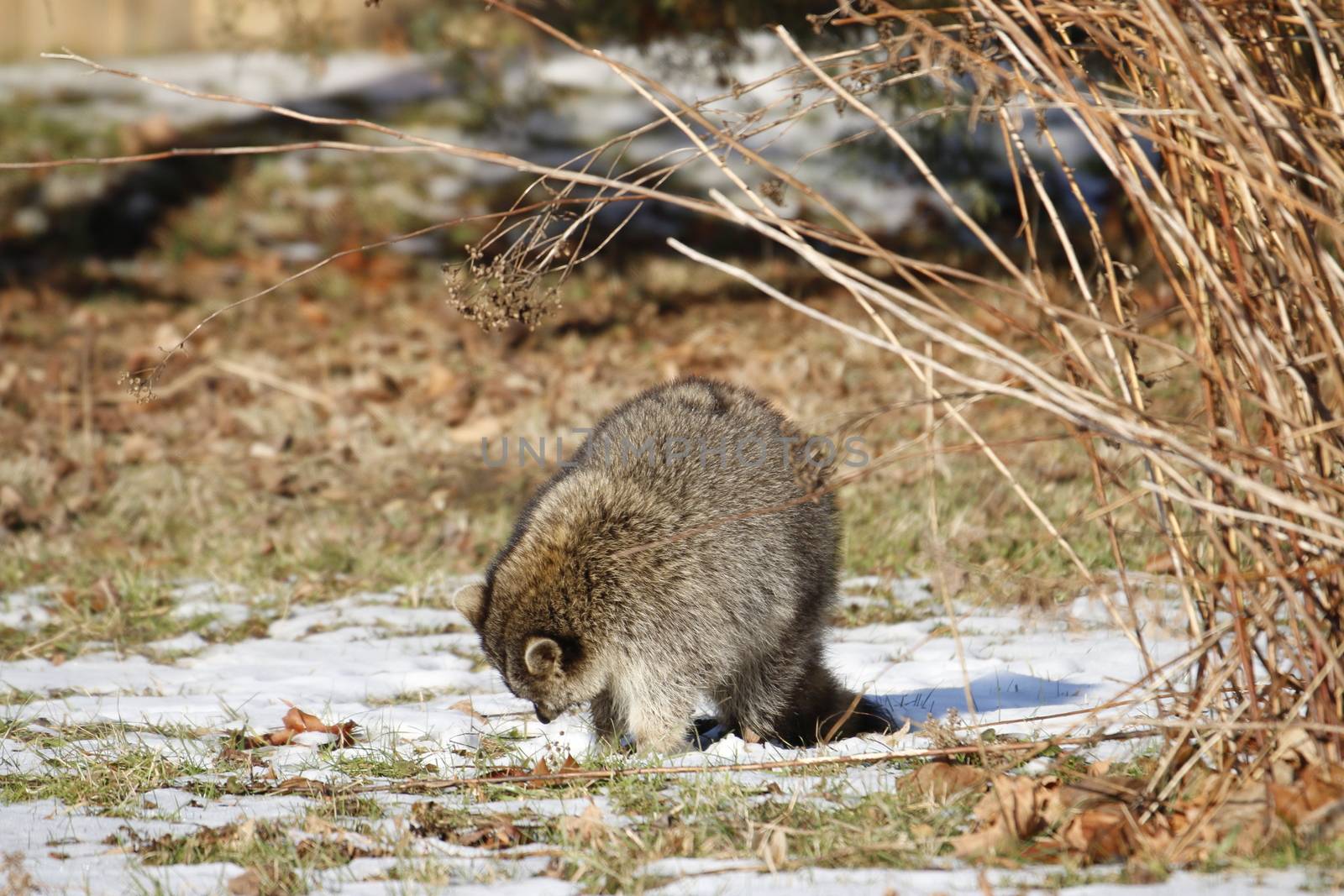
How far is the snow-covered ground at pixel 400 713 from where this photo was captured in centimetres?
296

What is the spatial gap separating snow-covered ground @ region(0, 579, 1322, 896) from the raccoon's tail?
174 mm

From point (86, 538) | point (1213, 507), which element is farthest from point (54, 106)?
point (1213, 507)

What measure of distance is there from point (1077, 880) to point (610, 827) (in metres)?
1.06

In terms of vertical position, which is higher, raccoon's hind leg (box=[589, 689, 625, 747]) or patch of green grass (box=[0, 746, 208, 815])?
patch of green grass (box=[0, 746, 208, 815])

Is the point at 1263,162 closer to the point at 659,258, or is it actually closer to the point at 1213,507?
the point at 1213,507

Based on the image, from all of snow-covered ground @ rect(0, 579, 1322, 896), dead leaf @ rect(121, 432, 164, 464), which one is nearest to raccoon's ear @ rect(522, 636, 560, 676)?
snow-covered ground @ rect(0, 579, 1322, 896)

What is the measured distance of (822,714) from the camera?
176 inches

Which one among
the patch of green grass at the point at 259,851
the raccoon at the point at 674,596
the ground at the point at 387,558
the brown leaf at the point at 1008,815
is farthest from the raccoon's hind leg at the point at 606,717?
the brown leaf at the point at 1008,815

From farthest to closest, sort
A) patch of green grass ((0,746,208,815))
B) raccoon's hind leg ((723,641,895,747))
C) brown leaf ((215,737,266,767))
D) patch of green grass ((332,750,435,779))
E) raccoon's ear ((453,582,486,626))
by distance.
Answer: raccoon's ear ((453,582,486,626)), raccoon's hind leg ((723,641,895,747)), brown leaf ((215,737,266,767)), patch of green grass ((332,750,435,779)), patch of green grass ((0,746,208,815))

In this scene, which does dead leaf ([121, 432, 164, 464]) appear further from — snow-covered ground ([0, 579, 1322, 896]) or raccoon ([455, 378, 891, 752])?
raccoon ([455, 378, 891, 752])

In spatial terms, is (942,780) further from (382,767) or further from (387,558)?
(387,558)

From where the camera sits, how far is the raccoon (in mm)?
4250

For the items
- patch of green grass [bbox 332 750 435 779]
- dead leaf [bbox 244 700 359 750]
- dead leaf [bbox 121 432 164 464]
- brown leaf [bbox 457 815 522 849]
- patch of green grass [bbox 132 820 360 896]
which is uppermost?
patch of green grass [bbox 132 820 360 896]

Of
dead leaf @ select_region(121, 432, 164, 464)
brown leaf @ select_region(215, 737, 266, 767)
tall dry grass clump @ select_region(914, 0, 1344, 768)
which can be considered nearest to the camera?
tall dry grass clump @ select_region(914, 0, 1344, 768)
